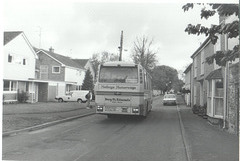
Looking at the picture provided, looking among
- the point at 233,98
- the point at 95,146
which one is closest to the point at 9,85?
the point at 233,98

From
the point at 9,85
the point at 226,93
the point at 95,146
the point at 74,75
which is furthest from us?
the point at 74,75

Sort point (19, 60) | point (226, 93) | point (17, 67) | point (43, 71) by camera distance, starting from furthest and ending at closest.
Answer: point (43, 71) < point (19, 60) < point (17, 67) < point (226, 93)

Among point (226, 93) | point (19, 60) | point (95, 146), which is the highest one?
point (19, 60)

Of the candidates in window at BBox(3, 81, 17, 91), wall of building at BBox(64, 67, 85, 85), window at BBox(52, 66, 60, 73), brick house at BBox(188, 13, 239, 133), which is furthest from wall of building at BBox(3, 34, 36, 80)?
brick house at BBox(188, 13, 239, 133)

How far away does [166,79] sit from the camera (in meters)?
101

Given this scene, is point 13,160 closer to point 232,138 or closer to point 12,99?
point 232,138

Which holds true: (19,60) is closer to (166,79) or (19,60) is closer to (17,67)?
(17,67)

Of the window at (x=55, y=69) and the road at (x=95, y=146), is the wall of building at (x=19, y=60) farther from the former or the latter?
the road at (x=95, y=146)

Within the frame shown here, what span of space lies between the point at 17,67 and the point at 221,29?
26.5 m

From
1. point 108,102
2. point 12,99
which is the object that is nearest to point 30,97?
point 12,99

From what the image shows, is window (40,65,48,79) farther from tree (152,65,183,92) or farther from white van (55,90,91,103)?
tree (152,65,183,92)

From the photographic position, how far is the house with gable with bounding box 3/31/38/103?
1112 inches

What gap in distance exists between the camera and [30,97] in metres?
32.7

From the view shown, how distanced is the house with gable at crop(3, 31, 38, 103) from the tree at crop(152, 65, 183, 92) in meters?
60.9
